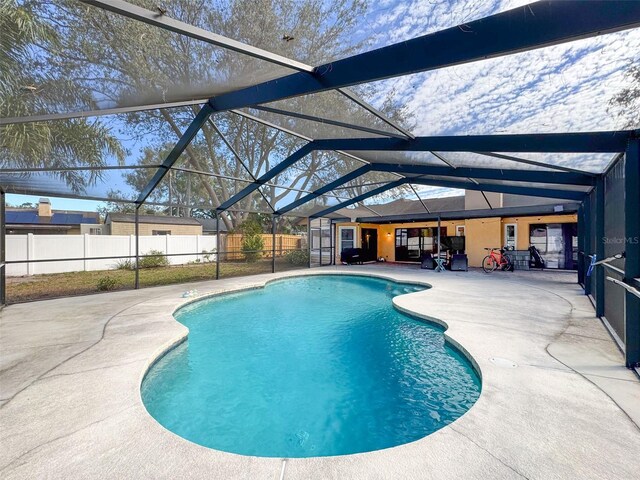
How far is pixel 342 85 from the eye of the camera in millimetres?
2988

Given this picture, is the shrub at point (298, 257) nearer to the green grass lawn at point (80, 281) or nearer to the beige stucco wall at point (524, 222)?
the green grass lawn at point (80, 281)

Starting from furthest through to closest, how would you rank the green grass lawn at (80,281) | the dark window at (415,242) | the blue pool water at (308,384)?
the dark window at (415,242), the green grass lawn at (80,281), the blue pool water at (308,384)

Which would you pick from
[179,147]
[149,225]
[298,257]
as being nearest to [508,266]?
[298,257]

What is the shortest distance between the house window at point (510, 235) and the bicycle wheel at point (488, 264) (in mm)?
1156

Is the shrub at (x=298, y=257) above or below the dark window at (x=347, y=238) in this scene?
below

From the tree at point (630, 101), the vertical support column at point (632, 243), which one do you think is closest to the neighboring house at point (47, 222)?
the tree at point (630, 101)

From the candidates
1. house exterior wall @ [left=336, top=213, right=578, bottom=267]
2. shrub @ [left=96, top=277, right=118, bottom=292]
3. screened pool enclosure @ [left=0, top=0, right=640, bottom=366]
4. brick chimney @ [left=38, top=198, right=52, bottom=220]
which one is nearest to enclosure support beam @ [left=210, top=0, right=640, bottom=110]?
screened pool enclosure @ [left=0, top=0, right=640, bottom=366]

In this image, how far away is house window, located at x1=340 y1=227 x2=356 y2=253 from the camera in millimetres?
15539

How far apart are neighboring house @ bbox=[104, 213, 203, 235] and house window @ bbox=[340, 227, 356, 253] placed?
31.8 ft

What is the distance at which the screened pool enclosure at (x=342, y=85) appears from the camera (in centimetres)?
221

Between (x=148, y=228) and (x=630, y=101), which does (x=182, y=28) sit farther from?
(x=148, y=228)

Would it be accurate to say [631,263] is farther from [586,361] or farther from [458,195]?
[458,195]

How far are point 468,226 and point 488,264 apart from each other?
2.20m

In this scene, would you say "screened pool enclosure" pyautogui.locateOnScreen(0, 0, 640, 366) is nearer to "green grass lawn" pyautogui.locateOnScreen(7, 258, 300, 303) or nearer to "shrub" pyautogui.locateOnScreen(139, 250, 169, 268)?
"green grass lawn" pyautogui.locateOnScreen(7, 258, 300, 303)
